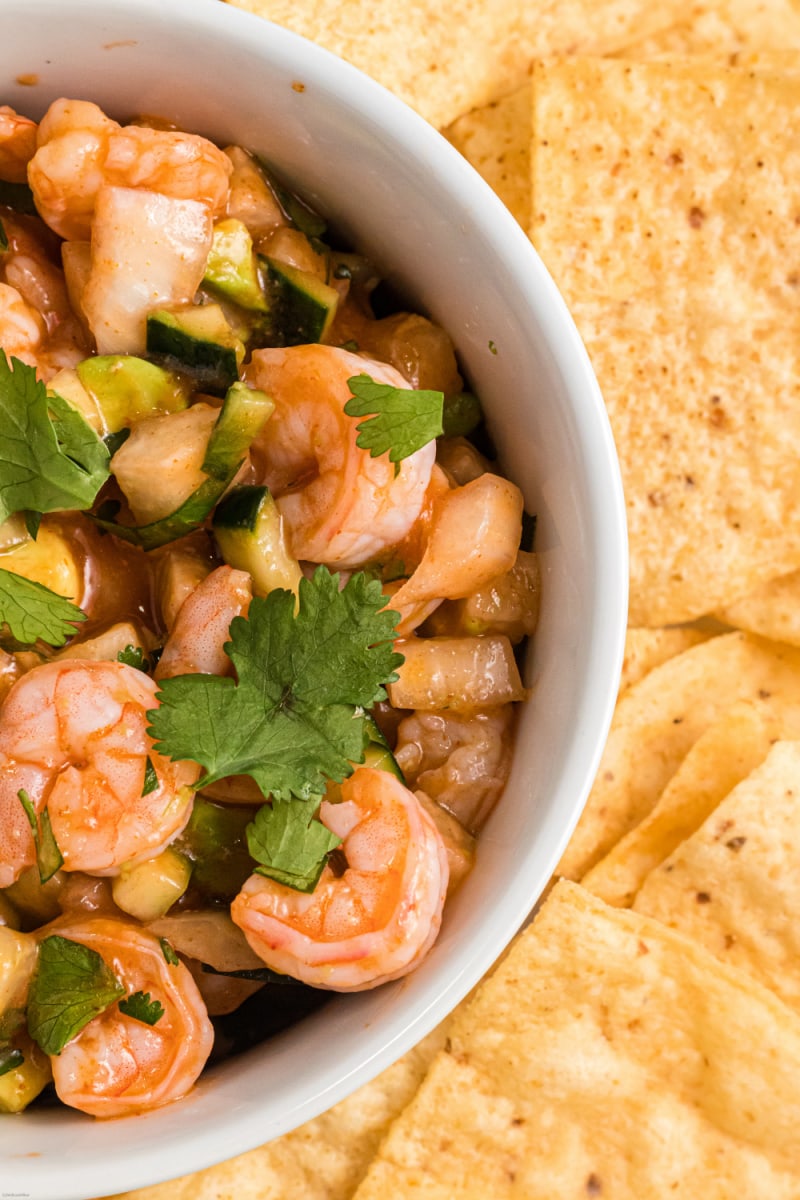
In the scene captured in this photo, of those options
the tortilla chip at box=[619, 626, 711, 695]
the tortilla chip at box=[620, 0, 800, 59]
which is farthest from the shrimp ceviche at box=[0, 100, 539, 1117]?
the tortilla chip at box=[620, 0, 800, 59]

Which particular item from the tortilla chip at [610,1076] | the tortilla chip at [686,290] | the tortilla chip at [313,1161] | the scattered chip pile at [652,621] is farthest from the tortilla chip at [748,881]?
the tortilla chip at [313,1161]

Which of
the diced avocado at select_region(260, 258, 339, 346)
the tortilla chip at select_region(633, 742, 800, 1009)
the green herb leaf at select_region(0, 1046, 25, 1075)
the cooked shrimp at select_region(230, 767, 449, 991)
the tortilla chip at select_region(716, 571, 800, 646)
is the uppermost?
the diced avocado at select_region(260, 258, 339, 346)

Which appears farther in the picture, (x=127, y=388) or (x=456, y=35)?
(x=456, y=35)

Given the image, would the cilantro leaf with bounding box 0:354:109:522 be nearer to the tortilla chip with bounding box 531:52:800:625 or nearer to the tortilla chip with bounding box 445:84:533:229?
the tortilla chip with bounding box 531:52:800:625

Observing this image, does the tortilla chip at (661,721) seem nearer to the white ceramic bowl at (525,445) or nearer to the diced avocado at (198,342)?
the white ceramic bowl at (525,445)

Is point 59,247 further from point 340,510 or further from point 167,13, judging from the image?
point 340,510

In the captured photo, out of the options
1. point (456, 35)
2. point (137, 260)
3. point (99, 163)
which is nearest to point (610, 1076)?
point (137, 260)

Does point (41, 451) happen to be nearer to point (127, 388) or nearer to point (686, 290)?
point (127, 388)
